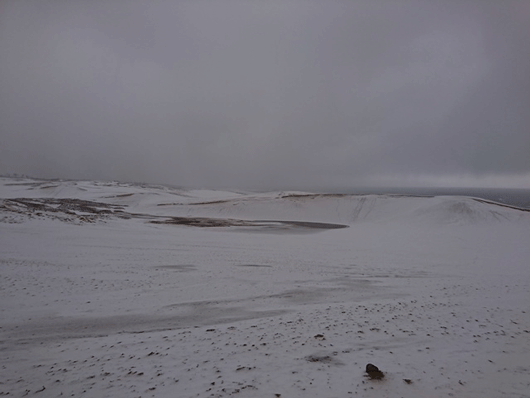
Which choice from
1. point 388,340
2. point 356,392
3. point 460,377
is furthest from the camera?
point 388,340

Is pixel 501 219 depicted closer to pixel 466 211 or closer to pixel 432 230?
pixel 466 211

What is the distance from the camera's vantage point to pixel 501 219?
32.5 m

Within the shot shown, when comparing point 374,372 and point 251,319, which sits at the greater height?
point 374,372

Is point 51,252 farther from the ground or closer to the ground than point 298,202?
closer to the ground

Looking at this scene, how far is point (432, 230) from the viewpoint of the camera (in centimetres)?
2986

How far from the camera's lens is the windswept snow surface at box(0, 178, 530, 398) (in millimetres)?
5379

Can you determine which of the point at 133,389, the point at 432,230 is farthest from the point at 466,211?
the point at 133,389

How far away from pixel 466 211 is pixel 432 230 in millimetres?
8905

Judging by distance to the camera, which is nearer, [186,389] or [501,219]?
[186,389]

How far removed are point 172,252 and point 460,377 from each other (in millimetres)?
14568

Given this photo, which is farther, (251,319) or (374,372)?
(251,319)

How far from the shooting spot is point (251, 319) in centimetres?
821

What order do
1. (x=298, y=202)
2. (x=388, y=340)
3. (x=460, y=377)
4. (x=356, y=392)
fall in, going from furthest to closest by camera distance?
(x=298, y=202), (x=388, y=340), (x=460, y=377), (x=356, y=392)

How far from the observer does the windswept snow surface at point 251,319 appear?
5.38m
